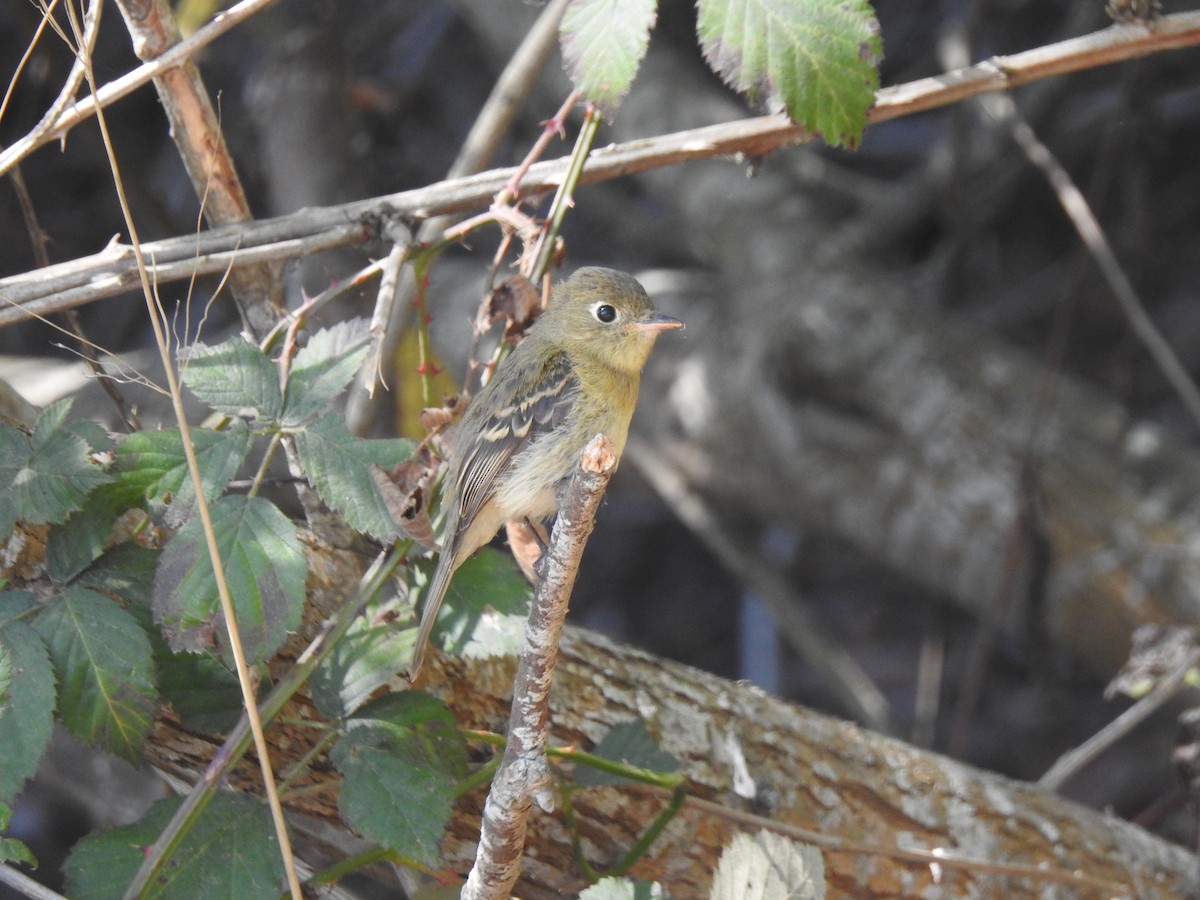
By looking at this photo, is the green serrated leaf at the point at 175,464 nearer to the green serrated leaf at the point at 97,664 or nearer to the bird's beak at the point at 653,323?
the green serrated leaf at the point at 97,664

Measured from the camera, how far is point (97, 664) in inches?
75.2

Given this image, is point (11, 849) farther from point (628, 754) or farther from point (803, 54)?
point (803, 54)

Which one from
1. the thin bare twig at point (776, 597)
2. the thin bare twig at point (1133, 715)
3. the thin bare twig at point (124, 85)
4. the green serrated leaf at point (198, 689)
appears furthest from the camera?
the thin bare twig at point (776, 597)

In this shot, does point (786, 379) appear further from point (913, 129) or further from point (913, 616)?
point (913, 129)

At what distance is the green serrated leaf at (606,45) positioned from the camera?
2.15 meters

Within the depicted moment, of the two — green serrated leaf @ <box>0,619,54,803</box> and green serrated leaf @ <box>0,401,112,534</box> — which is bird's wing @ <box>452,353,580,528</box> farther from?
green serrated leaf @ <box>0,619,54,803</box>

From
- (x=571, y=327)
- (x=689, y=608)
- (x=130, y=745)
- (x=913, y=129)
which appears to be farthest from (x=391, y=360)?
(x=913, y=129)

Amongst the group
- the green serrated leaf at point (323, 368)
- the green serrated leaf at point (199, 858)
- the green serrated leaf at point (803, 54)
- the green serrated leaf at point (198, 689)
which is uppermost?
the green serrated leaf at point (803, 54)

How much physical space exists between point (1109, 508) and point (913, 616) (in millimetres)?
1937

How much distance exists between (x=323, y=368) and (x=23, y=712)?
0.72 meters

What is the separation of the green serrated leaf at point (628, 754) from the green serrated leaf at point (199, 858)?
615mm

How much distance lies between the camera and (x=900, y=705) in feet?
19.8

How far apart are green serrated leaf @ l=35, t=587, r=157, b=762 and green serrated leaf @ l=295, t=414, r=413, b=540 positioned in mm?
356

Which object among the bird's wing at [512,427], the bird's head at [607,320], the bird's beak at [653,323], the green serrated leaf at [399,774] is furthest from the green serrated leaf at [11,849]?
the bird's beak at [653,323]
